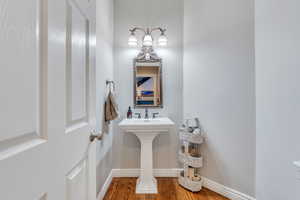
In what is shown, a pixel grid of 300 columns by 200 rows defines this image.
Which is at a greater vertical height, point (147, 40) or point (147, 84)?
point (147, 40)

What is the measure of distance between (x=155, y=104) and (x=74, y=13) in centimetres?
193

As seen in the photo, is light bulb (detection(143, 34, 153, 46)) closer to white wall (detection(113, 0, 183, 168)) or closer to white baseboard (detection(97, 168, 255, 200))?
white wall (detection(113, 0, 183, 168))

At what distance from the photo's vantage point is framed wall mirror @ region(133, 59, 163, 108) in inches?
101

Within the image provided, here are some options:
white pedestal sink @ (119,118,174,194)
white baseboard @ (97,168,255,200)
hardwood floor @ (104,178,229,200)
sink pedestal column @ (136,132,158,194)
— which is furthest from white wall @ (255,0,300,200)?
sink pedestal column @ (136,132,158,194)

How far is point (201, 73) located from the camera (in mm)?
2291

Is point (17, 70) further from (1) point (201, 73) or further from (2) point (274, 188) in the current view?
(1) point (201, 73)

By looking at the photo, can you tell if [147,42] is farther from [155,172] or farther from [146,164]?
[155,172]

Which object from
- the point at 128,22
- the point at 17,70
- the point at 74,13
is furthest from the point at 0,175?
the point at 128,22

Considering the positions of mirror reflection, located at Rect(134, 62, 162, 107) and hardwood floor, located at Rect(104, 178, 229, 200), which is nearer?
hardwood floor, located at Rect(104, 178, 229, 200)

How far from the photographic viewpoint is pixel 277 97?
1186mm

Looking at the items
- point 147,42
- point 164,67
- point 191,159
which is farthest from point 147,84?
point 191,159

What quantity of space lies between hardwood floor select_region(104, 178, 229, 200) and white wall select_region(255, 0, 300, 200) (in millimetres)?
822

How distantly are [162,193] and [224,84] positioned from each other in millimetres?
1526

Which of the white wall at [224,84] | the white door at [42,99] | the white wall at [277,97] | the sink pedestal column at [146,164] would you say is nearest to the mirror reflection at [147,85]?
the white wall at [224,84]
